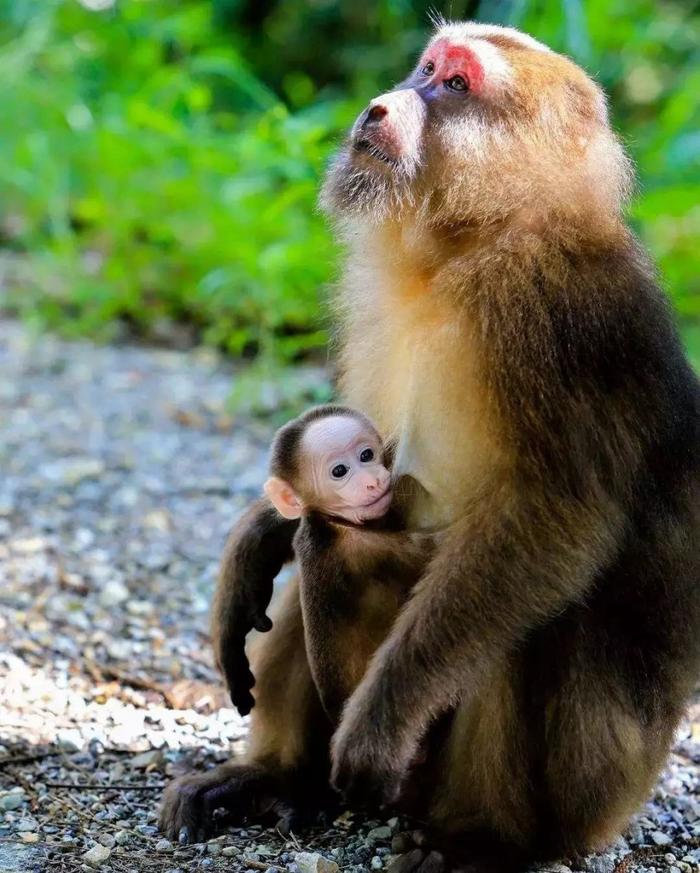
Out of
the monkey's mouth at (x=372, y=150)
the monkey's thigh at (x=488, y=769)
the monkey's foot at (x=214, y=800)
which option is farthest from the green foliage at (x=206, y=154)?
the monkey's thigh at (x=488, y=769)

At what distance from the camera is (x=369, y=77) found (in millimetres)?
11422

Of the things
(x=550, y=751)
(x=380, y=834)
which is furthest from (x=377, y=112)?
(x=380, y=834)

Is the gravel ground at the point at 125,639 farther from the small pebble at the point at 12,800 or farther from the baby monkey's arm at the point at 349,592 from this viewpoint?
the baby monkey's arm at the point at 349,592

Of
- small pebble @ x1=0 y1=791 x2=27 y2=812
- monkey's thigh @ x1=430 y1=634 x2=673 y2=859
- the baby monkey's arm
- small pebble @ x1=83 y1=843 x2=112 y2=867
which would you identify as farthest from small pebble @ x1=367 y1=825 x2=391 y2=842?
small pebble @ x1=0 y1=791 x2=27 y2=812

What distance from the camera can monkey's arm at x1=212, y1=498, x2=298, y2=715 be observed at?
152 inches

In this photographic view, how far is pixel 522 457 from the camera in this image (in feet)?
10.3

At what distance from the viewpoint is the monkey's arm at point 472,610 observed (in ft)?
10.3

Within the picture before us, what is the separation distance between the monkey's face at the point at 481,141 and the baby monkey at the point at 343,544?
2.08 ft

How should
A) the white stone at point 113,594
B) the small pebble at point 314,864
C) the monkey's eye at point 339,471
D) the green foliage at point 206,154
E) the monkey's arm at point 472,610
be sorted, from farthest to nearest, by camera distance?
the green foliage at point 206,154 → the white stone at point 113,594 → the monkey's eye at point 339,471 → the small pebble at point 314,864 → the monkey's arm at point 472,610

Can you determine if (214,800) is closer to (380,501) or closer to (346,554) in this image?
(346,554)

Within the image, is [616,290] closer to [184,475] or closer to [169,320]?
[184,475]

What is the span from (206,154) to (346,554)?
5.39 metres

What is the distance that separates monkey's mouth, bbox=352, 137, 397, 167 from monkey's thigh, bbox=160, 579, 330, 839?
125 cm

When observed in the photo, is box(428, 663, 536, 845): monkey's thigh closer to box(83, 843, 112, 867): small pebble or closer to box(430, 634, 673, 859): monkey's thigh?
box(430, 634, 673, 859): monkey's thigh
